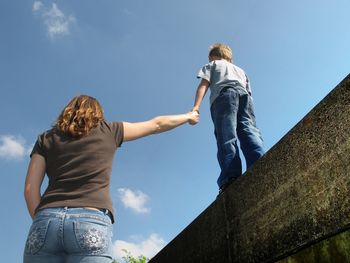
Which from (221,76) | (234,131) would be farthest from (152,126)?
(221,76)

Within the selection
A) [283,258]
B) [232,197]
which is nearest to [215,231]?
[232,197]

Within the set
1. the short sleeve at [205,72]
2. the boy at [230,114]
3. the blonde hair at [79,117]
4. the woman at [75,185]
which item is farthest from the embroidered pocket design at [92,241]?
the short sleeve at [205,72]

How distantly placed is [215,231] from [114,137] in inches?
57.5

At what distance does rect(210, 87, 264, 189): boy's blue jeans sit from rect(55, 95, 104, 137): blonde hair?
7.19ft

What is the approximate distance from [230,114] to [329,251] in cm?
280

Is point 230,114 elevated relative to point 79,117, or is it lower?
elevated

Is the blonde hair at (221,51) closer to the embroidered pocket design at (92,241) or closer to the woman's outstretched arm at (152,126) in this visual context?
the woman's outstretched arm at (152,126)

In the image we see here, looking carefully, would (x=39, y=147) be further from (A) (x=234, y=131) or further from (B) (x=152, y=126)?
(A) (x=234, y=131)

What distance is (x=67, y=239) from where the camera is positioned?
221 cm

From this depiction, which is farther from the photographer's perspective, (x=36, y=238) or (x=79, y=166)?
(x=79, y=166)

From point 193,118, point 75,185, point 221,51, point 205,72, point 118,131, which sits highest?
point 221,51

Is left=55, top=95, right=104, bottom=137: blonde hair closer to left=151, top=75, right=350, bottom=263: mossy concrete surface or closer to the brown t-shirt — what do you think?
the brown t-shirt

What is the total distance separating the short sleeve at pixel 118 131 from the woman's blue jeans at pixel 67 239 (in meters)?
0.59

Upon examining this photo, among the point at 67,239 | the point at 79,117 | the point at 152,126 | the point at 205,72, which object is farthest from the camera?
the point at 205,72
